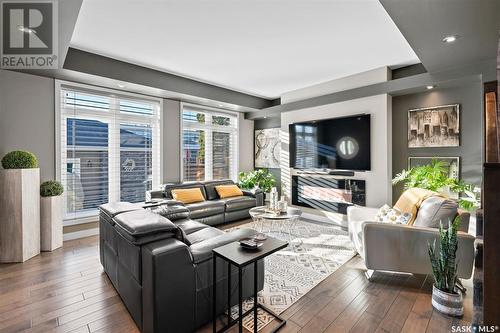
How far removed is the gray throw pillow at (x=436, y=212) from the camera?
2346 millimetres

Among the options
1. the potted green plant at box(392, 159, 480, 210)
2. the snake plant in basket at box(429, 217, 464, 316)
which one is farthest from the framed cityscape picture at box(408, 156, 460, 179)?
the snake plant in basket at box(429, 217, 464, 316)

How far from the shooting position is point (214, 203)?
4480 mm

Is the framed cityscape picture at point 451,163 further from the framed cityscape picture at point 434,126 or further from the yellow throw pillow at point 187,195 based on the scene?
the yellow throw pillow at point 187,195

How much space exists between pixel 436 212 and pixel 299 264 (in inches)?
62.3

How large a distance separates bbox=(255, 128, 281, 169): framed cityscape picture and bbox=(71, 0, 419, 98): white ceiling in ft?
6.63

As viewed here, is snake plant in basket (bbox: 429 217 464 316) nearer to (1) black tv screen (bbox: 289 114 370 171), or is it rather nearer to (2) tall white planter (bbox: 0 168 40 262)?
(1) black tv screen (bbox: 289 114 370 171)

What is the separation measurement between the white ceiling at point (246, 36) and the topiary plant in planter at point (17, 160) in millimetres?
1647

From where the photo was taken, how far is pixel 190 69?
419cm

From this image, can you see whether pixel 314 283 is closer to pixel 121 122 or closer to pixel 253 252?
pixel 253 252

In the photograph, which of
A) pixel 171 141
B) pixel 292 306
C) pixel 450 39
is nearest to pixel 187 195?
pixel 171 141

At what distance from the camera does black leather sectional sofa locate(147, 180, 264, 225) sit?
427 centimetres

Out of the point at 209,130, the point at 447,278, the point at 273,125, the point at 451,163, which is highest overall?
the point at 273,125

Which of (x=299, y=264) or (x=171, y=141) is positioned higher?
(x=171, y=141)

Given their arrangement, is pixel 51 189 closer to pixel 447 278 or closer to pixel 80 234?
pixel 80 234
